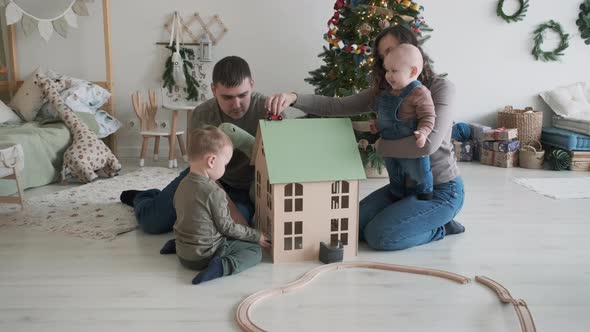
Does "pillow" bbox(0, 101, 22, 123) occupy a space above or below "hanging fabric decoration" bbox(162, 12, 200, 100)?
below

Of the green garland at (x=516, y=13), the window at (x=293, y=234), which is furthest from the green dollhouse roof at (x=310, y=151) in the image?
the green garland at (x=516, y=13)

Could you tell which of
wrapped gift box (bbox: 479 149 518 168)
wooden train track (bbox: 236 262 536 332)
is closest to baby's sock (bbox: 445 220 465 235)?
wooden train track (bbox: 236 262 536 332)

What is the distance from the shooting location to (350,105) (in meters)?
2.58

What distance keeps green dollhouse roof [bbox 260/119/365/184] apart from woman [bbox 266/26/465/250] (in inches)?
4.6

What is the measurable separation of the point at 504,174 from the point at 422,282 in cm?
246

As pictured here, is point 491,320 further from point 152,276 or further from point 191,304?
point 152,276

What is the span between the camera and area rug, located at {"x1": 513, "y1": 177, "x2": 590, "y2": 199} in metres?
3.57

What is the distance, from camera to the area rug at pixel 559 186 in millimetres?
3572

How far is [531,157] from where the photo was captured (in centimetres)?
454

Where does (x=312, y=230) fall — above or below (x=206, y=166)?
below

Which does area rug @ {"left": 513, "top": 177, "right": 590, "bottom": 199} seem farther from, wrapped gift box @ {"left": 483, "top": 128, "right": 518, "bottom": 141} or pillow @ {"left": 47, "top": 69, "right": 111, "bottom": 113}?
pillow @ {"left": 47, "top": 69, "right": 111, "bottom": 113}

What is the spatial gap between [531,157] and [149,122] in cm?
316

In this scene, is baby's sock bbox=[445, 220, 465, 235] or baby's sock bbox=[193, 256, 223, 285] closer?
baby's sock bbox=[193, 256, 223, 285]

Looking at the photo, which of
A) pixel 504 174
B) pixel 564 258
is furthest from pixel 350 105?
pixel 504 174
